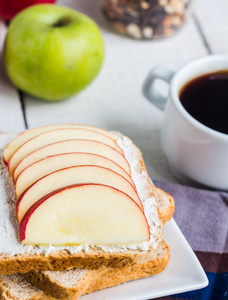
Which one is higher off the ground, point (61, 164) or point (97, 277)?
point (61, 164)

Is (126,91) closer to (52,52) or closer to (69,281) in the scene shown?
(52,52)

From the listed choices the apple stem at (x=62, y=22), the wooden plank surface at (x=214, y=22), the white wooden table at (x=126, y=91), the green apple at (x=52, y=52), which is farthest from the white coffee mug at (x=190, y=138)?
the wooden plank surface at (x=214, y=22)

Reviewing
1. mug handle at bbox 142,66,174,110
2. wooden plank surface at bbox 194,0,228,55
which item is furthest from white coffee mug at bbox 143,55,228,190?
wooden plank surface at bbox 194,0,228,55

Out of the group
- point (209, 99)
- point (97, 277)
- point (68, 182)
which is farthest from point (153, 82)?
point (97, 277)

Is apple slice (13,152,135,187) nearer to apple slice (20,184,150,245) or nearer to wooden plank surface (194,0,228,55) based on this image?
apple slice (20,184,150,245)

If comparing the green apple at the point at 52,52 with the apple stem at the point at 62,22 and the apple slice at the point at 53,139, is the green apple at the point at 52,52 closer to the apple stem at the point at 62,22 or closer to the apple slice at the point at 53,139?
the apple stem at the point at 62,22
